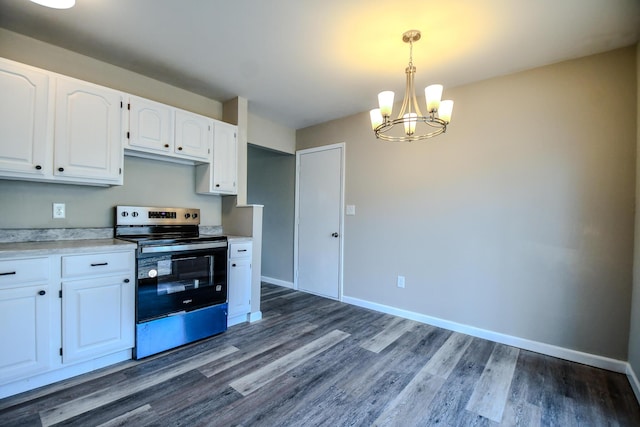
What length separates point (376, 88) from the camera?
3035 millimetres

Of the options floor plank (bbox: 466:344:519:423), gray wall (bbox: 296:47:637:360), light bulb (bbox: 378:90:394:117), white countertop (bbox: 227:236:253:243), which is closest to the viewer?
floor plank (bbox: 466:344:519:423)

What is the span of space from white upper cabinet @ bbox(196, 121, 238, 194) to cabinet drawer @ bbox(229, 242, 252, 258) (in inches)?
25.1

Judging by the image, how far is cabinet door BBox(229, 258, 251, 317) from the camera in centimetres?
293

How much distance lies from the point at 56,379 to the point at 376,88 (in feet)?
11.6

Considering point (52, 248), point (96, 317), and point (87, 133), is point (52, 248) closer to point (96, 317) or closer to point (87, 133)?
point (96, 317)

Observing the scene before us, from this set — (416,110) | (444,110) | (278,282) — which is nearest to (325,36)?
(416,110)

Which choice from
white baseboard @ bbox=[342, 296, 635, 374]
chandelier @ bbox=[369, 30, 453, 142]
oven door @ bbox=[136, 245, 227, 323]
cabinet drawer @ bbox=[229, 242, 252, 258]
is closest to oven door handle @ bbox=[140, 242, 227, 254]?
oven door @ bbox=[136, 245, 227, 323]

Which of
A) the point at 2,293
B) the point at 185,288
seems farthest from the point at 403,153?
the point at 2,293

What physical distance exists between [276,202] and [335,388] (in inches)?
124

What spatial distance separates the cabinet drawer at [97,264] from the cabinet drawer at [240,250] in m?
0.88

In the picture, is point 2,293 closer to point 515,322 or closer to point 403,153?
point 403,153

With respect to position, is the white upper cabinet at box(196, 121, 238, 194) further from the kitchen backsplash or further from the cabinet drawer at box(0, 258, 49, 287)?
the cabinet drawer at box(0, 258, 49, 287)

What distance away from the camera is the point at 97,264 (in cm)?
208

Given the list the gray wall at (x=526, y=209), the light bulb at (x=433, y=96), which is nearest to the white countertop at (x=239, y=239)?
the gray wall at (x=526, y=209)
